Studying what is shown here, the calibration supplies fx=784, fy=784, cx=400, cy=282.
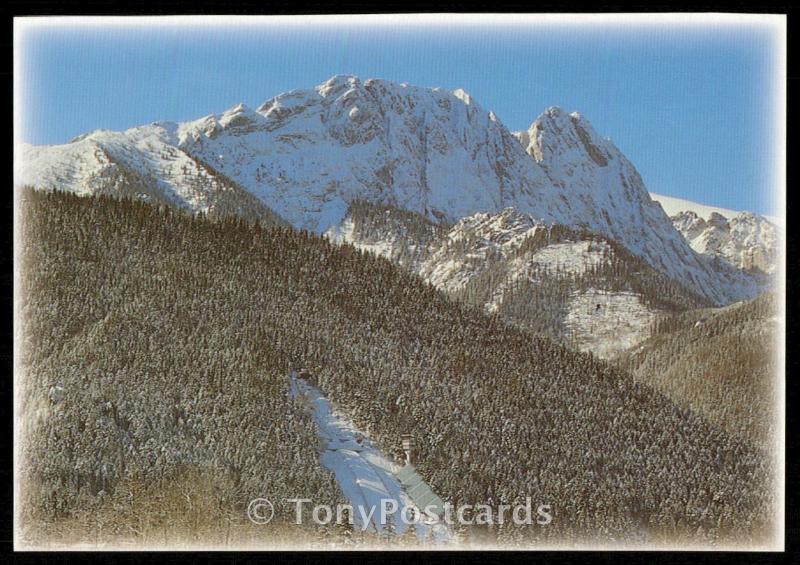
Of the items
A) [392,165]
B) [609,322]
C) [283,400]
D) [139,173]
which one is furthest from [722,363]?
[139,173]

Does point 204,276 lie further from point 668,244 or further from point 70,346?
point 668,244

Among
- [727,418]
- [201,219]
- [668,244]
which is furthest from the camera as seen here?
[668,244]

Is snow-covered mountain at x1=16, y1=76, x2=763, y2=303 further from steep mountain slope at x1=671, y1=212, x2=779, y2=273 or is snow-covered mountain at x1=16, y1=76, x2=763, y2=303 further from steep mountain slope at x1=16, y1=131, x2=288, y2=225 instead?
steep mountain slope at x1=671, y1=212, x2=779, y2=273

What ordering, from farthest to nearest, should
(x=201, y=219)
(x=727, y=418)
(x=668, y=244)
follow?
(x=668, y=244), (x=201, y=219), (x=727, y=418)

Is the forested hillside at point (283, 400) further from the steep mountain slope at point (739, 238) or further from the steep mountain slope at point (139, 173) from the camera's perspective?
the steep mountain slope at point (739, 238)

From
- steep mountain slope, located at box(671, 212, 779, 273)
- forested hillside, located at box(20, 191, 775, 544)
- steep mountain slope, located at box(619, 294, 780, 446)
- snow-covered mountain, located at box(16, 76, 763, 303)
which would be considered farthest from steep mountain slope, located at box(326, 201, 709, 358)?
steep mountain slope, located at box(671, 212, 779, 273)
